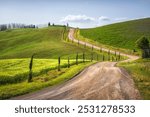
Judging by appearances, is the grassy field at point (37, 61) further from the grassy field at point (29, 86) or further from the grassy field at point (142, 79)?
the grassy field at point (142, 79)

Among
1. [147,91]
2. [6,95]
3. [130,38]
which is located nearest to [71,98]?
[6,95]

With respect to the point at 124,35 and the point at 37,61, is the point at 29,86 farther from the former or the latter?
the point at 124,35

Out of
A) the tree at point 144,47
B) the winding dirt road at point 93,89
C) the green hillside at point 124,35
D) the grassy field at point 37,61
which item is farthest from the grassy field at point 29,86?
the green hillside at point 124,35

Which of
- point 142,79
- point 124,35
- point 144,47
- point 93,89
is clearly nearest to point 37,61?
point 144,47

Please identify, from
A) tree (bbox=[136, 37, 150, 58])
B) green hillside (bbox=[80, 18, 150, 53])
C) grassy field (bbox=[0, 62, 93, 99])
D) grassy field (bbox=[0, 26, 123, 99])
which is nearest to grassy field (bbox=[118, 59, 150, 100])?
grassy field (bbox=[0, 26, 123, 99])

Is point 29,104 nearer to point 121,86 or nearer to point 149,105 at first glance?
point 149,105

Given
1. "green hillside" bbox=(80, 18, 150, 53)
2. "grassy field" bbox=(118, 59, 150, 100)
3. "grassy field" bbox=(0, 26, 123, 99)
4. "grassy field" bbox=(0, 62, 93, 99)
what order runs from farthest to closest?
"green hillside" bbox=(80, 18, 150, 53), "grassy field" bbox=(0, 26, 123, 99), "grassy field" bbox=(118, 59, 150, 100), "grassy field" bbox=(0, 62, 93, 99)

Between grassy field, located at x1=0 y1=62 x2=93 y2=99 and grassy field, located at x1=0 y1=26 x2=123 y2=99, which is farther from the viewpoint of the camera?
grassy field, located at x1=0 y1=26 x2=123 y2=99

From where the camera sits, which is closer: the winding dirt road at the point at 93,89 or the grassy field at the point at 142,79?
the winding dirt road at the point at 93,89

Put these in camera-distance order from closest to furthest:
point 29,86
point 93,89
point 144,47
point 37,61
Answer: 1. point 93,89
2. point 29,86
3. point 37,61
4. point 144,47

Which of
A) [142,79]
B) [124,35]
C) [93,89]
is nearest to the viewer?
[93,89]

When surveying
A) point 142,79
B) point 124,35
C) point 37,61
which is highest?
point 142,79

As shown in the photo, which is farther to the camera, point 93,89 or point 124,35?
point 124,35

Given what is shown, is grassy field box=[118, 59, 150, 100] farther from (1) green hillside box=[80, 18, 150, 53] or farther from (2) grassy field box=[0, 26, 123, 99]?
(1) green hillside box=[80, 18, 150, 53]
